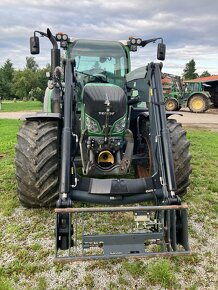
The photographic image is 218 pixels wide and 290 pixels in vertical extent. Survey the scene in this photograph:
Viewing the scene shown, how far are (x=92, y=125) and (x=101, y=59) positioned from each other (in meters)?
1.63

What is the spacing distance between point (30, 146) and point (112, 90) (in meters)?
1.16

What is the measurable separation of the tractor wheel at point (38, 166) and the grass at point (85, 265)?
0.32 metres

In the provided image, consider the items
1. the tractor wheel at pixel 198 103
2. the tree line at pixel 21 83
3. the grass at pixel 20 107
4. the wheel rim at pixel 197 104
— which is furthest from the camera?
the tree line at pixel 21 83

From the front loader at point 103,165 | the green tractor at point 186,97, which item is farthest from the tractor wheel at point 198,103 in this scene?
the front loader at point 103,165

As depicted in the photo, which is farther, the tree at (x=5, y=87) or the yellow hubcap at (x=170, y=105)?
the tree at (x=5, y=87)

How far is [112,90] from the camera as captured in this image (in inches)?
145

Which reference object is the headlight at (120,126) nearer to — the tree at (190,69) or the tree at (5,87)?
the tree at (5,87)

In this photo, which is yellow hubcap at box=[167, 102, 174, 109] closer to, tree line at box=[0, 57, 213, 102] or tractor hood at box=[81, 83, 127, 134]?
tree line at box=[0, 57, 213, 102]

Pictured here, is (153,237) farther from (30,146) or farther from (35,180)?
(30,146)

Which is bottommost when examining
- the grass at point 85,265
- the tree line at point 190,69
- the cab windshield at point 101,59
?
the grass at point 85,265

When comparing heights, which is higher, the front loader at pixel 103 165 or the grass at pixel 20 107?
the front loader at pixel 103 165

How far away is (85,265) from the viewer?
2885mm

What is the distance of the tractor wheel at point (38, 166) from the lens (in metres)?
3.53

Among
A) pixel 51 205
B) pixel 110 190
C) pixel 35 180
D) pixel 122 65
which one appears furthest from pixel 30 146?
pixel 122 65
